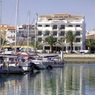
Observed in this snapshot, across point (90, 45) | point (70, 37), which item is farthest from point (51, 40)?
point (90, 45)

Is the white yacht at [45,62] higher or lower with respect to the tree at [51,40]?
lower

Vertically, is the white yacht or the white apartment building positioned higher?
the white apartment building

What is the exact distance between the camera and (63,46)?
11562 centimetres

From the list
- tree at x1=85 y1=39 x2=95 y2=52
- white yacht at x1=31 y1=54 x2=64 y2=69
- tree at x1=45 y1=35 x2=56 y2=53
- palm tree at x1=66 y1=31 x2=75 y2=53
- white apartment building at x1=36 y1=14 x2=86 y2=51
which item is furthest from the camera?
tree at x1=85 y1=39 x2=95 y2=52

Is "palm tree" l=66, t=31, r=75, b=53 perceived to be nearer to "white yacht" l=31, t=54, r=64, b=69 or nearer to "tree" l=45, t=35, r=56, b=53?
"tree" l=45, t=35, r=56, b=53

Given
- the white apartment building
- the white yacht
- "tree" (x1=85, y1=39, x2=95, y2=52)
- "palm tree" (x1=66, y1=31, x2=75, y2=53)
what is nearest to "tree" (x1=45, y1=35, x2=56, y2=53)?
the white apartment building

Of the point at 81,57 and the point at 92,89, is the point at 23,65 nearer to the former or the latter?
the point at 92,89

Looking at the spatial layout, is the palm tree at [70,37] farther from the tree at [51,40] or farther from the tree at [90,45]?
the tree at [90,45]

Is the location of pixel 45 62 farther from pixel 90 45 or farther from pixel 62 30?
pixel 90 45

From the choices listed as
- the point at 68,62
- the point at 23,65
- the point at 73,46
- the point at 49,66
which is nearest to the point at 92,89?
the point at 23,65

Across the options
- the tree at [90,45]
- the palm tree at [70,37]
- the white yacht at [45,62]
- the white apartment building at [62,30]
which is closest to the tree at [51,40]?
the white apartment building at [62,30]

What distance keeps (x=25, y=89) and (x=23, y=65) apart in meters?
16.8

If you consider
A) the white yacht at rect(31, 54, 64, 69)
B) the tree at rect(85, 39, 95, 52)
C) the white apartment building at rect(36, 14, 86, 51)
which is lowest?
the white yacht at rect(31, 54, 64, 69)

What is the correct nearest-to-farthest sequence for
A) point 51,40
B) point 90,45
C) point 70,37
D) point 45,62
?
point 45,62 → point 51,40 → point 70,37 → point 90,45
